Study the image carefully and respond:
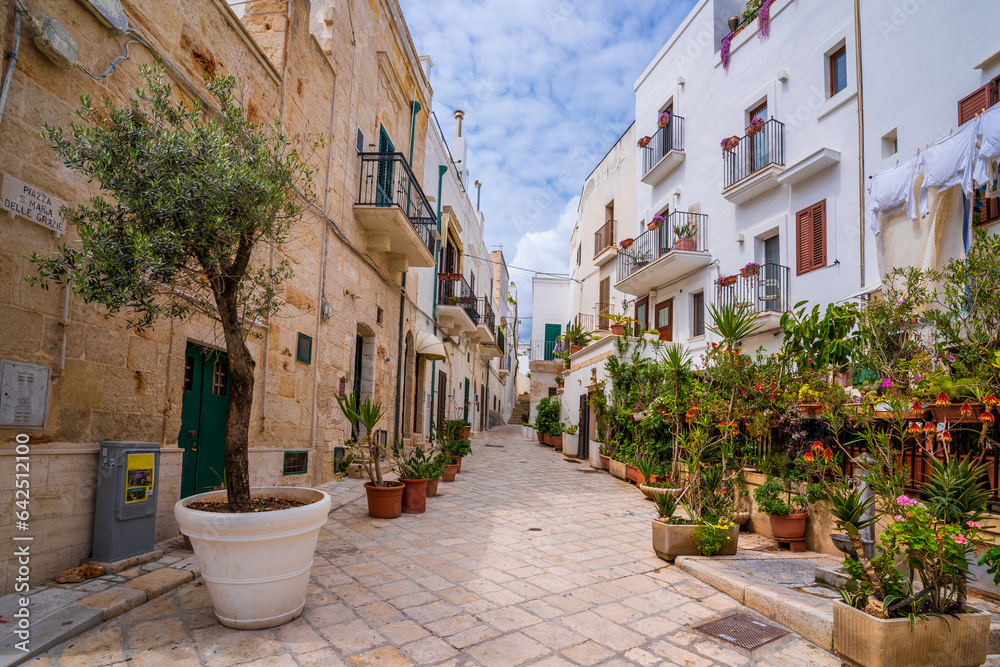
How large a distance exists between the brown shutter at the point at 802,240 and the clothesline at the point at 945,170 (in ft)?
5.82

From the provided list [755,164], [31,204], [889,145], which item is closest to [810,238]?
[889,145]

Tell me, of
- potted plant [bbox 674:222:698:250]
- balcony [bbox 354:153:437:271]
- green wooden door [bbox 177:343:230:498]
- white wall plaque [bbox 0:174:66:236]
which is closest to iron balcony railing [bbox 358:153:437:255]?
balcony [bbox 354:153:437:271]

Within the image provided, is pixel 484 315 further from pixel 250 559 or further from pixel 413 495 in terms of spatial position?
pixel 250 559

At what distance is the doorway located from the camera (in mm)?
15791

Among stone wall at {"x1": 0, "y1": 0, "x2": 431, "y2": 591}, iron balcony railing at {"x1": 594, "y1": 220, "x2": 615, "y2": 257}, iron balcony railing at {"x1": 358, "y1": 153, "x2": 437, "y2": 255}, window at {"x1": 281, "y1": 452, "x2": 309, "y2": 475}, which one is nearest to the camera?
stone wall at {"x1": 0, "y1": 0, "x2": 431, "y2": 591}

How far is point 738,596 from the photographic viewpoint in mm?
4301

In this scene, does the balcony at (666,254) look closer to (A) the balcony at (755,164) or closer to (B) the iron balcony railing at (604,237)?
(A) the balcony at (755,164)

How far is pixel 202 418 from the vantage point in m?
5.93

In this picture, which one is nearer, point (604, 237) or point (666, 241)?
point (666, 241)

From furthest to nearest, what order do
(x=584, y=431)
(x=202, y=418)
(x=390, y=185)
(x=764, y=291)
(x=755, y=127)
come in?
(x=584, y=431) → (x=755, y=127) → (x=764, y=291) → (x=390, y=185) → (x=202, y=418)

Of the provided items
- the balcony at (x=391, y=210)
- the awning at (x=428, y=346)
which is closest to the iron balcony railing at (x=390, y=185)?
the balcony at (x=391, y=210)

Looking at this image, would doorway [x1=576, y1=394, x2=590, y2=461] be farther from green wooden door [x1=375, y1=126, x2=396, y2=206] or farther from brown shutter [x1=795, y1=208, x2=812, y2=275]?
green wooden door [x1=375, y1=126, x2=396, y2=206]

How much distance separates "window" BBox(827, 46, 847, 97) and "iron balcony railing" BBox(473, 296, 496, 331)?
41.8 ft

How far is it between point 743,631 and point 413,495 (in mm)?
4355
